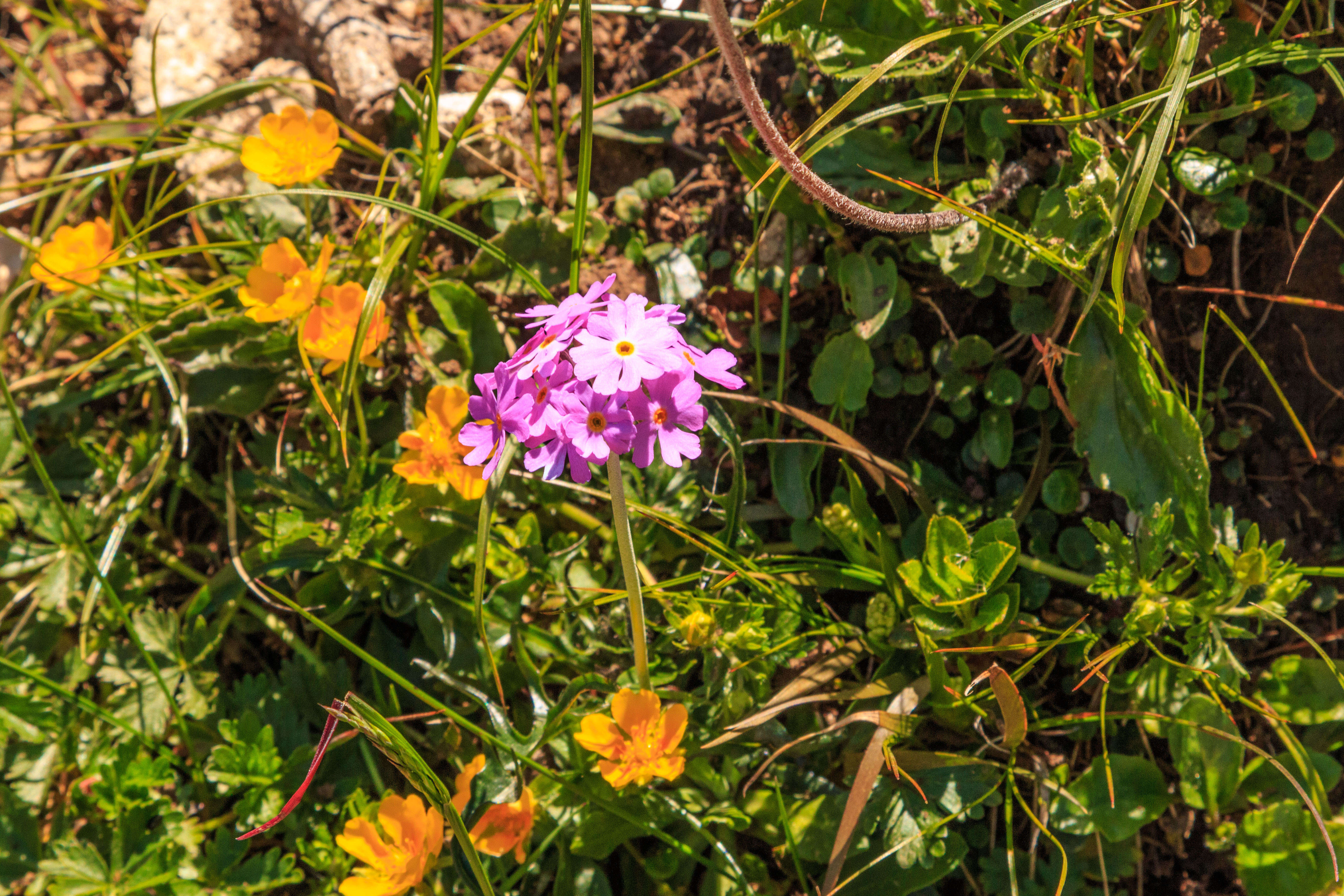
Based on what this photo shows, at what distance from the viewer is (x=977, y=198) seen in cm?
219

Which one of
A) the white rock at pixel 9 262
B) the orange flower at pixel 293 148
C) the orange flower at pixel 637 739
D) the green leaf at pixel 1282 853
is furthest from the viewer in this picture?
the white rock at pixel 9 262

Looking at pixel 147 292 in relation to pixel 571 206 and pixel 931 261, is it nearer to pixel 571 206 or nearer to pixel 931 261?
pixel 571 206

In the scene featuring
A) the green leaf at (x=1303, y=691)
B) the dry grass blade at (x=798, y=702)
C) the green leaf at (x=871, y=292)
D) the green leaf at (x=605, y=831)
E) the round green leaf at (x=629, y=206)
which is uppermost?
the round green leaf at (x=629, y=206)

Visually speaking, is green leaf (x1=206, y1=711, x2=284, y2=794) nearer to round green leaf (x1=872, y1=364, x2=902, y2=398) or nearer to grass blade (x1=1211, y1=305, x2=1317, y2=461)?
round green leaf (x1=872, y1=364, x2=902, y2=398)

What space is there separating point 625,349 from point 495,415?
0.90ft

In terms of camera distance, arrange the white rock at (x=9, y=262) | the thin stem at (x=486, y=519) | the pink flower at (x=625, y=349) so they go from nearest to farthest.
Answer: the pink flower at (x=625, y=349) < the thin stem at (x=486, y=519) < the white rock at (x=9, y=262)

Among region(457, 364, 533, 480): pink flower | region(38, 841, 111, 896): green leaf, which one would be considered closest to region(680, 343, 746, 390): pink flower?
region(457, 364, 533, 480): pink flower

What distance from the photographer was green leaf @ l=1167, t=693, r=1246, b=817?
6.92 feet

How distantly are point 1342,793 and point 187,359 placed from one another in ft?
11.2

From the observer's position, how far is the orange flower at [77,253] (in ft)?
8.13

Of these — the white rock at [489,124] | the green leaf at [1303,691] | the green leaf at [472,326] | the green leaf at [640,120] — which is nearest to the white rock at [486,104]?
the white rock at [489,124]


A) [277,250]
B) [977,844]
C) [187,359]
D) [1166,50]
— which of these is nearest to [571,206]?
[277,250]

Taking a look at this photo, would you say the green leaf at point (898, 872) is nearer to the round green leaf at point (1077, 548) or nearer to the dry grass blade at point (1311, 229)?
the round green leaf at point (1077, 548)

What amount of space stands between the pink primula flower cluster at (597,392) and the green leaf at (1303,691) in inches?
66.7
